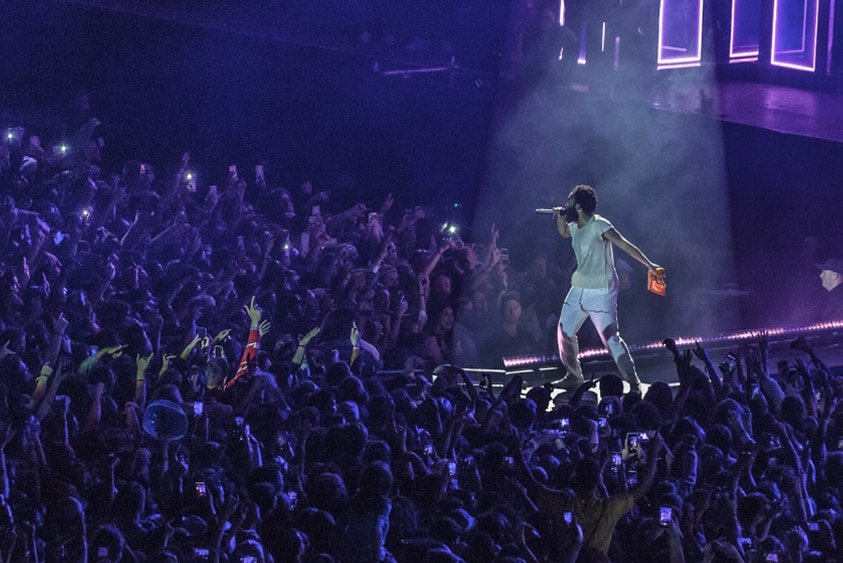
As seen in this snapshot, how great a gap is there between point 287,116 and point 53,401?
7857mm

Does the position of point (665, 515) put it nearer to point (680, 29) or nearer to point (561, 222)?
point (561, 222)

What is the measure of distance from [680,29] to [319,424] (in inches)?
561

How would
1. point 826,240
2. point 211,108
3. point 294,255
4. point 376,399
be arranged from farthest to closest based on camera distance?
1. point 826,240
2. point 211,108
3. point 294,255
4. point 376,399

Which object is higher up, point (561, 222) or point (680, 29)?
point (680, 29)

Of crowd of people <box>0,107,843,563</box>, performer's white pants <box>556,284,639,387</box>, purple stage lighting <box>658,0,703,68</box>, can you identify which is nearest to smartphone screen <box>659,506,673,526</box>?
crowd of people <box>0,107,843,563</box>

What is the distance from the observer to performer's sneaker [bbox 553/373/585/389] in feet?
27.0

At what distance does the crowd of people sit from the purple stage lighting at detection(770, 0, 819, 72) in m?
9.54

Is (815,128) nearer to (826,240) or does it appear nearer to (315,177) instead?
(826,240)

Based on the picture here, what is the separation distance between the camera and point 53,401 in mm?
5289

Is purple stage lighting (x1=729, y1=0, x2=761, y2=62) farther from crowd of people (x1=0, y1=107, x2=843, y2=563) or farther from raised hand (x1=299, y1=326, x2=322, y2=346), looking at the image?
raised hand (x1=299, y1=326, x2=322, y2=346)

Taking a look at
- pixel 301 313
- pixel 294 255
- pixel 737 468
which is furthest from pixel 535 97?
pixel 737 468

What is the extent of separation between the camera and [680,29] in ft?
59.2

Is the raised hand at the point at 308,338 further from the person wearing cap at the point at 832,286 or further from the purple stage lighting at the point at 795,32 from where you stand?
the purple stage lighting at the point at 795,32

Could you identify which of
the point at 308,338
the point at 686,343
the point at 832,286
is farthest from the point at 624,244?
the point at 832,286
